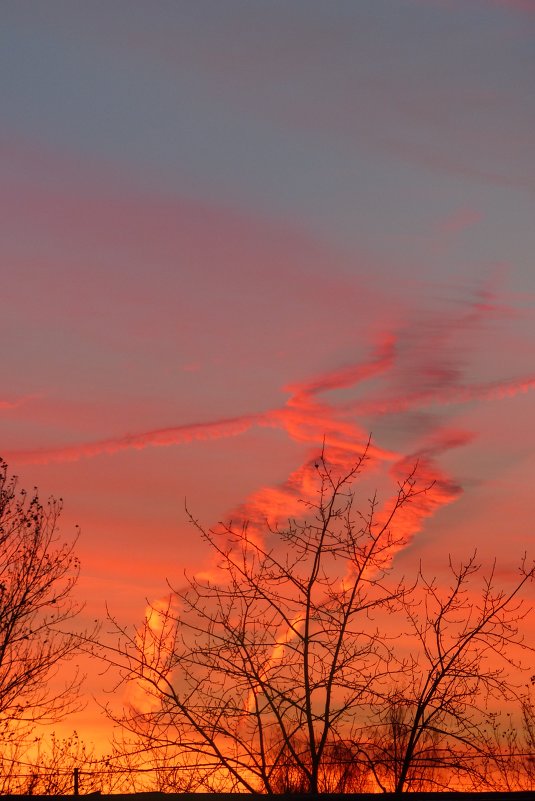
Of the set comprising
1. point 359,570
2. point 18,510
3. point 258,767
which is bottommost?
point 258,767

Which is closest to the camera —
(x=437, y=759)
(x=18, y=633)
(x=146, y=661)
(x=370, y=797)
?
(x=370, y=797)

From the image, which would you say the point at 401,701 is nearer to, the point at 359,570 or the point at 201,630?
the point at 359,570

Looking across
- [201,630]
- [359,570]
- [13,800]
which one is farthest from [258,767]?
[13,800]

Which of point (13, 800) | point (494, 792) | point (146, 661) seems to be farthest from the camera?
point (146, 661)

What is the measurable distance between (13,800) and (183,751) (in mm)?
5430

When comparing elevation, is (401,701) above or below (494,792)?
above

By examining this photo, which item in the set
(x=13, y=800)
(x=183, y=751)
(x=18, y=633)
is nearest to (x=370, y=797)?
(x=13, y=800)

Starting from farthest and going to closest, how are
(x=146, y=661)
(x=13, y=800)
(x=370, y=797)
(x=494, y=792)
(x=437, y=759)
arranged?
(x=146, y=661), (x=437, y=759), (x=494, y=792), (x=370, y=797), (x=13, y=800)

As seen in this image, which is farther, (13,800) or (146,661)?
(146,661)

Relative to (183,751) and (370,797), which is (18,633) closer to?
(183,751)

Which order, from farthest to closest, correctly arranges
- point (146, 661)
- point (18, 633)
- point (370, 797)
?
point (18, 633) → point (146, 661) → point (370, 797)

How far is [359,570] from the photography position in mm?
18141

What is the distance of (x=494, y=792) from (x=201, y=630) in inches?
217

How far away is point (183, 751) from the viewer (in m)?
16.8
